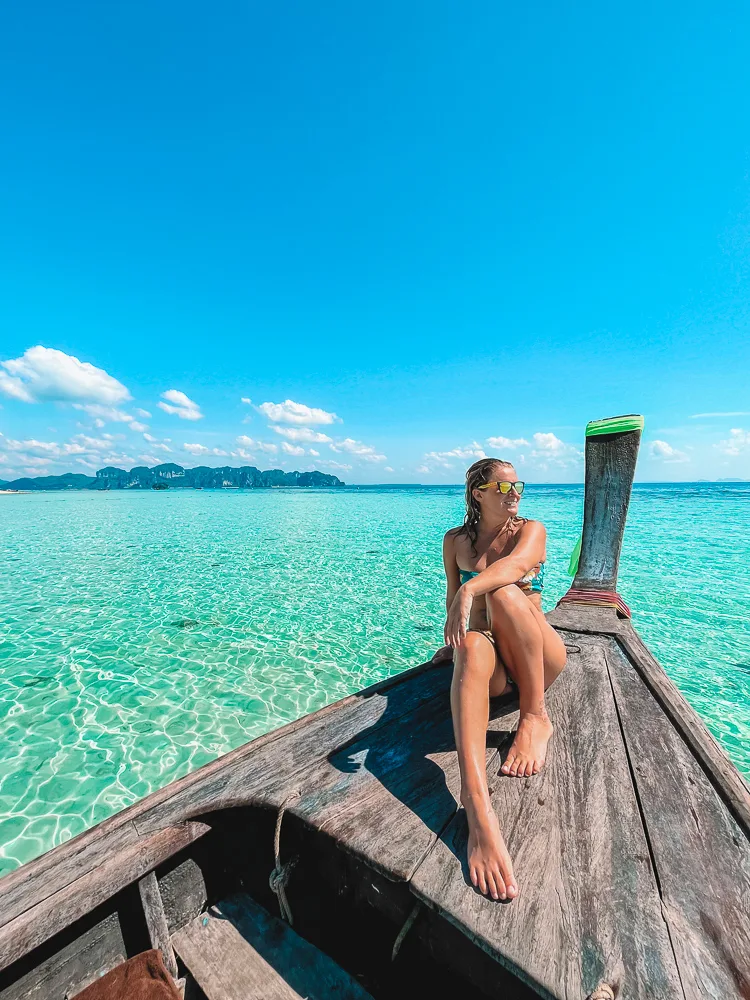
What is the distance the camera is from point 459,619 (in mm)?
2307

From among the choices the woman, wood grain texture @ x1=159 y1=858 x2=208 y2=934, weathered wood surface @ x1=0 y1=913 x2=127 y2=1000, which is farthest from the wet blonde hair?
weathered wood surface @ x1=0 y1=913 x2=127 y2=1000

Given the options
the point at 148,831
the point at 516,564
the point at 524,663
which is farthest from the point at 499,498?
the point at 148,831

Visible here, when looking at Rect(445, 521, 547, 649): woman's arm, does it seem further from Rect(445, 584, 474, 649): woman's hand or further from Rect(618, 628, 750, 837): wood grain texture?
Rect(618, 628, 750, 837): wood grain texture

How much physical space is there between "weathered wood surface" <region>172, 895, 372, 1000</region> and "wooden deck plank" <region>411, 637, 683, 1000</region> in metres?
0.62

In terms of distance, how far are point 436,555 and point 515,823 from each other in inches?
595

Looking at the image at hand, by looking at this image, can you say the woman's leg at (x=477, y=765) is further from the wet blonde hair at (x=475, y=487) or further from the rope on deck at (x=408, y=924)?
Answer: the wet blonde hair at (x=475, y=487)

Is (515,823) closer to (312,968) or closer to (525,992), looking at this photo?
(525,992)

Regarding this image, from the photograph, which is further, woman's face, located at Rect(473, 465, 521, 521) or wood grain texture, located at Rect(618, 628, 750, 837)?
woman's face, located at Rect(473, 465, 521, 521)

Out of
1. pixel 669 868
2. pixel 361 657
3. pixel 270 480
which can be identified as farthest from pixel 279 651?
pixel 270 480

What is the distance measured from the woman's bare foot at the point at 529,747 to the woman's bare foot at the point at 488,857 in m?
0.45

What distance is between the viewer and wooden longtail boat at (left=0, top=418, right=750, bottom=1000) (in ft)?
4.64

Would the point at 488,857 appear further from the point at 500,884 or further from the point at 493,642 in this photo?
the point at 493,642

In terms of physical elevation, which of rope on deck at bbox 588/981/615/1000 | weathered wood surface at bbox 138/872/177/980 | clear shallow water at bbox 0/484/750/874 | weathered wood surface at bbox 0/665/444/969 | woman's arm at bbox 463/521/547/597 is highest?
woman's arm at bbox 463/521/547/597

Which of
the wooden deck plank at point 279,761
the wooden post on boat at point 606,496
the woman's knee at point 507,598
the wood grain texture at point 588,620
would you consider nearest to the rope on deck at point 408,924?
the wooden deck plank at point 279,761
